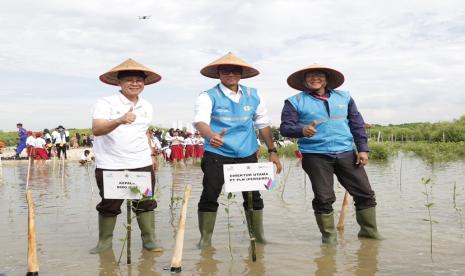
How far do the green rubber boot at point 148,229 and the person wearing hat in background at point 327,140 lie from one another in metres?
1.59

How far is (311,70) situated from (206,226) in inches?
75.3

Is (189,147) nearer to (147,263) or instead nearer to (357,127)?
(357,127)

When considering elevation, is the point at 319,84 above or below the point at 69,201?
above

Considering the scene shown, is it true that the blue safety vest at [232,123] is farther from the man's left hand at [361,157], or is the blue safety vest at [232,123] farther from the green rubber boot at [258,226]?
the man's left hand at [361,157]

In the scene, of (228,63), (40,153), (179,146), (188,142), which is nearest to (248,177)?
(228,63)

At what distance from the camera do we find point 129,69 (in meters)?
4.54

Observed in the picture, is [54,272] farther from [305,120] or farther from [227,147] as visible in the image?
[305,120]

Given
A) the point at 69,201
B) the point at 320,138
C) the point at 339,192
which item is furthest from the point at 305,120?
the point at 69,201

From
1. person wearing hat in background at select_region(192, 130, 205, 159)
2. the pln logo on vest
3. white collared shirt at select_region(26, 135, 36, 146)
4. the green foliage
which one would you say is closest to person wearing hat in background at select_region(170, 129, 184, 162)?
person wearing hat in background at select_region(192, 130, 205, 159)

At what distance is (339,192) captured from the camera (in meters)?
9.17

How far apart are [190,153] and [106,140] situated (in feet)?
57.9

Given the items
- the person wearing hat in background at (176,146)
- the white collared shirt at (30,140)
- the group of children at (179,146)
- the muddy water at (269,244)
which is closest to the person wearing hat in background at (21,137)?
the white collared shirt at (30,140)

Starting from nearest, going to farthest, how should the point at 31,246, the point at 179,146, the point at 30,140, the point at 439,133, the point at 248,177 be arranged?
the point at 31,246 → the point at 248,177 → the point at 30,140 → the point at 179,146 → the point at 439,133

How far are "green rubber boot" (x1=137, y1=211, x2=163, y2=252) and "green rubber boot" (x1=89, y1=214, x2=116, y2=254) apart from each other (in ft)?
0.90
